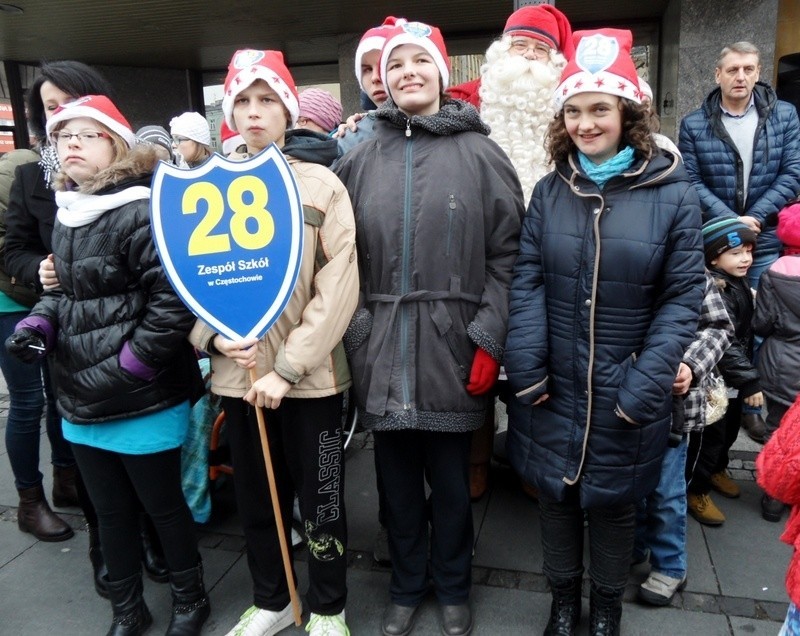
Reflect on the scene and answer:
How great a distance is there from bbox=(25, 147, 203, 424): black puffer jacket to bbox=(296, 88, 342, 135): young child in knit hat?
1379 mm

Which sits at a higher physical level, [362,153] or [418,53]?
[418,53]

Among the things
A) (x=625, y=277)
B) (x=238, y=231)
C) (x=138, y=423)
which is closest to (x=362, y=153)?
(x=238, y=231)

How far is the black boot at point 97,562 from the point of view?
9.68 ft

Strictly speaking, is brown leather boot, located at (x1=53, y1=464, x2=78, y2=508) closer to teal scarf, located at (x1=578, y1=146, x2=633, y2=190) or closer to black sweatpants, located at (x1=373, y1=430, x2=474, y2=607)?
black sweatpants, located at (x1=373, y1=430, x2=474, y2=607)

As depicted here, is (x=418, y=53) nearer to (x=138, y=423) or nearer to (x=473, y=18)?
(x=138, y=423)

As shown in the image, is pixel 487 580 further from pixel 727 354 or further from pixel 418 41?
pixel 418 41

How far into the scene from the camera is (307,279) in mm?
2361

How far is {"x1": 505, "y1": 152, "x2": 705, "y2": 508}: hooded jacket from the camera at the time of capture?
83.1 inches

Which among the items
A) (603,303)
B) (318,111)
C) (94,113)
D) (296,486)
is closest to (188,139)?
(318,111)

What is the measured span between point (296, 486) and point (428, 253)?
1.02m

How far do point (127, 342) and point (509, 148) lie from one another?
179 cm

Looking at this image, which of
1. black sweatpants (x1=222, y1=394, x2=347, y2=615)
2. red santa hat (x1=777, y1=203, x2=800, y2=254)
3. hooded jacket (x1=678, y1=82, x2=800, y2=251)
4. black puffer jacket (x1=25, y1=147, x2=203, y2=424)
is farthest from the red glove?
hooded jacket (x1=678, y1=82, x2=800, y2=251)

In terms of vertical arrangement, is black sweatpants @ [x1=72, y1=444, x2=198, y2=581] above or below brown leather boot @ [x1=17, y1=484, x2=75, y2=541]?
above

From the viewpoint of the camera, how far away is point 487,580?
2939 mm
